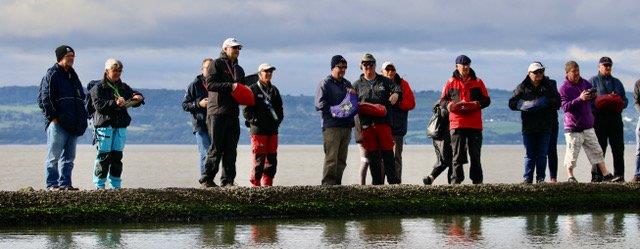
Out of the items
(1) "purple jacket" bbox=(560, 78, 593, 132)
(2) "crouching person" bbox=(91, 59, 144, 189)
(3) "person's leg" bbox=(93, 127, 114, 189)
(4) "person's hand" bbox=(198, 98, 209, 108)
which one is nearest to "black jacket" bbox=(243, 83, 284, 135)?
(4) "person's hand" bbox=(198, 98, 209, 108)

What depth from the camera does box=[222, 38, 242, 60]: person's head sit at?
16.7 m

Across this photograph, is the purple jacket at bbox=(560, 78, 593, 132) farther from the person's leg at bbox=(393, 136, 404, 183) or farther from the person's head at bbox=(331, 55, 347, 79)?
the person's head at bbox=(331, 55, 347, 79)

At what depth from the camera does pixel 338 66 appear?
1803 centimetres

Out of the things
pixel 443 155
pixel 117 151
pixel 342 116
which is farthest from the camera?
pixel 443 155

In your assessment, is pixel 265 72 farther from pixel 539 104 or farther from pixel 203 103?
pixel 539 104

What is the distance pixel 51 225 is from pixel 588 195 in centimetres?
769

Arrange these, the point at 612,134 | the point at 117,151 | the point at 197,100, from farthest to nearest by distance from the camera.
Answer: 1. the point at 612,134
2. the point at 197,100
3. the point at 117,151

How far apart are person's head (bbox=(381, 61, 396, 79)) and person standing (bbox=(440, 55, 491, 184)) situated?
1059 millimetres

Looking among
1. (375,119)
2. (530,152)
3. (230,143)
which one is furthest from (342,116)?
(530,152)

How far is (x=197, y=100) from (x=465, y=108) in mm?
4333

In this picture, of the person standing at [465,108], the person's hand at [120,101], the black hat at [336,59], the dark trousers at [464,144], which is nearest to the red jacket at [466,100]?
the person standing at [465,108]

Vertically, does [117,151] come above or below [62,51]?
below

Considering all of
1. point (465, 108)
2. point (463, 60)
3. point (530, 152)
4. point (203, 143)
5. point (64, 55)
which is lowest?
point (530, 152)

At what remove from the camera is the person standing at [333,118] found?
708 inches
